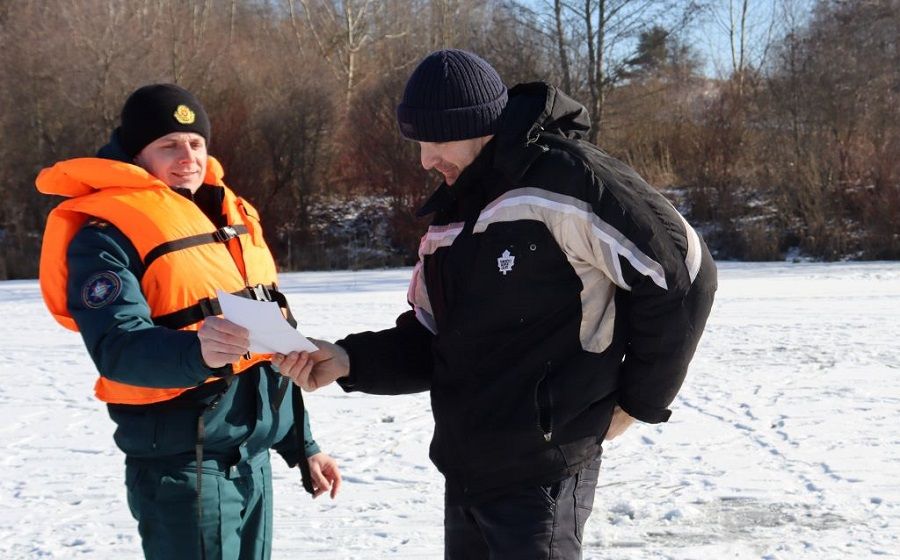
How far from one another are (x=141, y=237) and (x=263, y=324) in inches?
19.4

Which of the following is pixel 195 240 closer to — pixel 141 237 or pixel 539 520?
pixel 141 237

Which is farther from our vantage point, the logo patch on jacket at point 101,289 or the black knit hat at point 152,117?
the black knit hat at point 152,117

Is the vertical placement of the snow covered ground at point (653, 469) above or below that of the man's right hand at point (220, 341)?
below

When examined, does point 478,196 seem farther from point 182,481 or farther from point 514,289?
point 182,481

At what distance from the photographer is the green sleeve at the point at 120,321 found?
7.83ft

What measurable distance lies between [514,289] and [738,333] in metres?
8.12

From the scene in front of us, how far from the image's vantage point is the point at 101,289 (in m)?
2.47

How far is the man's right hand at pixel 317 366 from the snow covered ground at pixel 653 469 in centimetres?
179

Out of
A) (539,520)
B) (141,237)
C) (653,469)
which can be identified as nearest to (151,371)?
(141,237)

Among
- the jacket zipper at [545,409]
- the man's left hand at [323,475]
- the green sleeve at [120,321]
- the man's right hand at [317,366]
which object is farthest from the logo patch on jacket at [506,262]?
the man's left hand at [323,475]

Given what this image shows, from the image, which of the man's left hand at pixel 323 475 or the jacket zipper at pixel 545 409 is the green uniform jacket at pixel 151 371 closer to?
the man's left hand at pixel 323 475

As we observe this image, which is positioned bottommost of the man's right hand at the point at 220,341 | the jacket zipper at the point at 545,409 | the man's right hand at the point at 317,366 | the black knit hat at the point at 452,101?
the jacket zipper at the point at 545,409

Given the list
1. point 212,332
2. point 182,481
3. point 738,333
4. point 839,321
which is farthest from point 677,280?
point 839,321

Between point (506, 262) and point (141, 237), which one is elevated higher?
point (141, 237)
